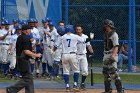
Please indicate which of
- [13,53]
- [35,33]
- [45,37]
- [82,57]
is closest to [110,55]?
Result: [82,57]

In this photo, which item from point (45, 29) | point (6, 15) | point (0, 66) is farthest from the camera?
point (6, 15)

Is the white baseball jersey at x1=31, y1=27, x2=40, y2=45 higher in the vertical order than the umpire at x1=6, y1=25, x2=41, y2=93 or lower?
higher

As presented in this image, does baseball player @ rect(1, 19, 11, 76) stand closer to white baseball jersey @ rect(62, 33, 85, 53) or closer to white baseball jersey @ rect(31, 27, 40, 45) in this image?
white baseball jersey @ rect(31, 27, 40, 45)

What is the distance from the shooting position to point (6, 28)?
19.0 m

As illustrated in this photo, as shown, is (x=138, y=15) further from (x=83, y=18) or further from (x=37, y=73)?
(x=37, y=73)

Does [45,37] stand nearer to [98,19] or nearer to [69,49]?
[69,49]

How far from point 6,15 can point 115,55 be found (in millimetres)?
9654

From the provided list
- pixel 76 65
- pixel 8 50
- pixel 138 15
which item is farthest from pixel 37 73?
pixel 138 15

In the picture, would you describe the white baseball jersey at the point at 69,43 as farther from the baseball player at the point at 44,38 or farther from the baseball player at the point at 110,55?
the baseball player at the point at 44,38

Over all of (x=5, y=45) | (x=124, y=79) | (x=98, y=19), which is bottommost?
(x=124, y=79)

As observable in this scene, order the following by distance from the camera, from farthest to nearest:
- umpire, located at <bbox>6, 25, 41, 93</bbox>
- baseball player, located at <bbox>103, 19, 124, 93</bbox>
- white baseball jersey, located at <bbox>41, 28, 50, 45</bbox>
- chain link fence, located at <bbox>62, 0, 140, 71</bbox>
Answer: chain link fence, located at <bbox>62, 0, 140, 71</bbox>
white baseball jersey, located at <bbox>41, 28, 50, 45</bbox>
baseball player, located at <bbox>103, 19, 124, 93</bbox>
umpire, located at <bbox>6, 25, 41, 93</bbox>

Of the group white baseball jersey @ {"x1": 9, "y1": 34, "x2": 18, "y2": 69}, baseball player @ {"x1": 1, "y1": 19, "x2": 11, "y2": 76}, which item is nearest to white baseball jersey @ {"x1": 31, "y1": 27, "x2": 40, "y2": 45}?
white baseball jersey @ {"x1": 9, "y1": 34, "x2": 18, "y2": 69}

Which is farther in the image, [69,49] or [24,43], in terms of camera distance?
[69,49]

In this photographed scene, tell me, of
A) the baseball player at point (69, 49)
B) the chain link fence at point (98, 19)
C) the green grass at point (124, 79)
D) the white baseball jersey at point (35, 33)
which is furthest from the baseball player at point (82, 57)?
the chain link fence at point (98, 19)
